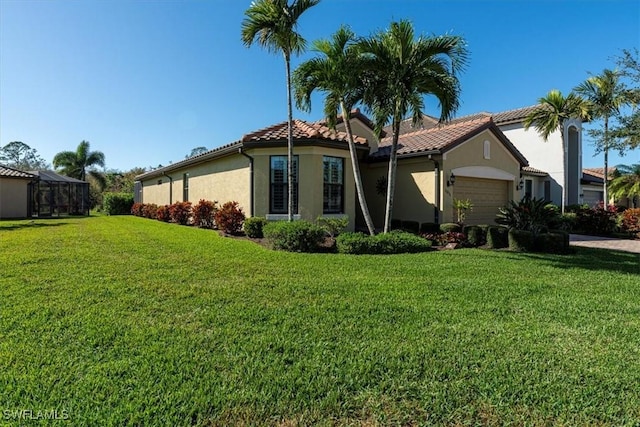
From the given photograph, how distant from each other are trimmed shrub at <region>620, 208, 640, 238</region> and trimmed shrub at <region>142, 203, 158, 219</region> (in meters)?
26.2

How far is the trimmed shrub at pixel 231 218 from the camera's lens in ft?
43.4

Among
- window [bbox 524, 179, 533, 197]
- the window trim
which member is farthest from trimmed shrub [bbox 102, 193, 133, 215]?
window [bbox 524, 179, 533, 197]

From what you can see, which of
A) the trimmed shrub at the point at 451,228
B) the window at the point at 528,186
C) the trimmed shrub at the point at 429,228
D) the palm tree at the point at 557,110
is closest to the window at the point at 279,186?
the trimmed shrub at the point at 429,228

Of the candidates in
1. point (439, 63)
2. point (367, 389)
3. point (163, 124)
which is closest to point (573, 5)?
point (439, 63)

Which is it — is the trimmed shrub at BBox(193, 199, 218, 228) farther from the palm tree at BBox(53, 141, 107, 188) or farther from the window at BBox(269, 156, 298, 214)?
the palm tree at BBox(53, 141, 107, 188)

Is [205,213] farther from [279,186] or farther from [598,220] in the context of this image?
[598,220]

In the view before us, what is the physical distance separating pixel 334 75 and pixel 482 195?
956cm

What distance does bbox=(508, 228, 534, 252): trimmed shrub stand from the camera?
10.8m

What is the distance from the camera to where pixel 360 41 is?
1013 cm

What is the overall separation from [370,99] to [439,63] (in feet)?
7.24

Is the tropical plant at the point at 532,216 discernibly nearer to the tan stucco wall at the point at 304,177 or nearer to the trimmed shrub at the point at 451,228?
the trimmed shrub at the point at 451,228
